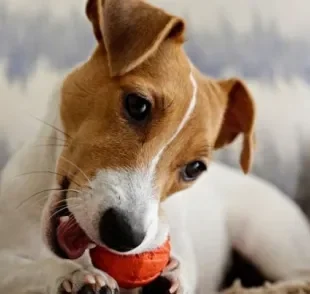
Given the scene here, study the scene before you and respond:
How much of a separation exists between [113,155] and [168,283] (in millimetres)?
266

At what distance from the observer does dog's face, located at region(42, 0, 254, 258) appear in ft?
3.63

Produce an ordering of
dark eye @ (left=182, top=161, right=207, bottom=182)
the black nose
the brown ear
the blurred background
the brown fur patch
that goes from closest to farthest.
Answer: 1. the black nose
2. the brown fur patch
3. dark eye @ (left=182, top=161, right=207, bottom=182)
4. the brown ear
5. the blurred background

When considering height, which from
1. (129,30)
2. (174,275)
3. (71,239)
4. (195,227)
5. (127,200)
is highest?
(129,30)

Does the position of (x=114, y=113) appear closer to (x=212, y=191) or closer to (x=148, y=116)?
(x=148, y=116)

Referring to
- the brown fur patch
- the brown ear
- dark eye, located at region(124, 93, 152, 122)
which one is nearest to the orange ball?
the brown fur patch

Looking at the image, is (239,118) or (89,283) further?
(239,118)

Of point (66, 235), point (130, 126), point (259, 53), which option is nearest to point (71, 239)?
point (66, 235)

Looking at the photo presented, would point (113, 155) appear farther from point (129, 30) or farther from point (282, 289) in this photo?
point (282, 289)

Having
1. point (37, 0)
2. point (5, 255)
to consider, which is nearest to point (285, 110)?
point (37, 0)

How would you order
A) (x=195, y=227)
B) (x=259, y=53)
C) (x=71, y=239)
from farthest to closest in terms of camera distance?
1. (x=259, y=53)
2. (x=195, y=227)
3. (x=71, y=239)

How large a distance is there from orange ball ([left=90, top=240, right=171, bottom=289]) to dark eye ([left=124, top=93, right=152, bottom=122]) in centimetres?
23

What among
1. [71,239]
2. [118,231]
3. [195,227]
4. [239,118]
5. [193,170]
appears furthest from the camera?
[195,227]

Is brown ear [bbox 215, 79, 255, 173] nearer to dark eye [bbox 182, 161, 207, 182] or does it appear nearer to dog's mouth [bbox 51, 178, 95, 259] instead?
dark eye [bbox 182, 161, 207, 182]

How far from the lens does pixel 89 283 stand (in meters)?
1.09
